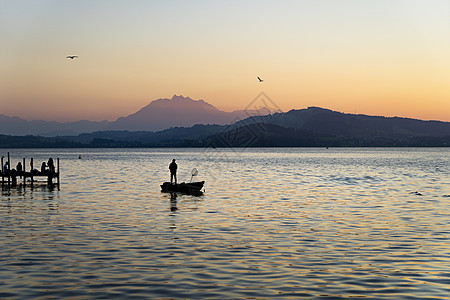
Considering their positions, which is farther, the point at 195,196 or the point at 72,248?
the point at 195,196

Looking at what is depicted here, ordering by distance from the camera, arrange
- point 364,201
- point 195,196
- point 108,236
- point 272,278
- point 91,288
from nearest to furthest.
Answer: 1. point 91,288
2. point 272,278
3. point 108,236
4. point 364,201
5. point 195,196

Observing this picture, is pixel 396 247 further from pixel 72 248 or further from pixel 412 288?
pixel 72 248

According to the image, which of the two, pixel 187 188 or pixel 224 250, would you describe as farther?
pixel 187 188

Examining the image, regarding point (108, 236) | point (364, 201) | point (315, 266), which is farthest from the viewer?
point (364, 201)

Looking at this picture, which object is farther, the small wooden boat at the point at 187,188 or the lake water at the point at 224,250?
the small wooden boat at the point at 187,188

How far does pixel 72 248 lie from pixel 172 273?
701 centimetres

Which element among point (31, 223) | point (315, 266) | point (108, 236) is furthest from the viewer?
point (31, 223)

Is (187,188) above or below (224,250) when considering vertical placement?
above

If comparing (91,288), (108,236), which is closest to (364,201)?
(108,236)

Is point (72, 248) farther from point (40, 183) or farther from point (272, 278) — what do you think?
point (40, 183)

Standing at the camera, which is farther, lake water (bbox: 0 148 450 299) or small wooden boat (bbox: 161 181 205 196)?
small wooden boat (bbox: 161 181 205 196)

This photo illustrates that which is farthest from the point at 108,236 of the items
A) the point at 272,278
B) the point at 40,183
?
the point at 40,183

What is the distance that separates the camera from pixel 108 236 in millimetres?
27547

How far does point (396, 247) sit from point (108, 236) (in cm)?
1476
